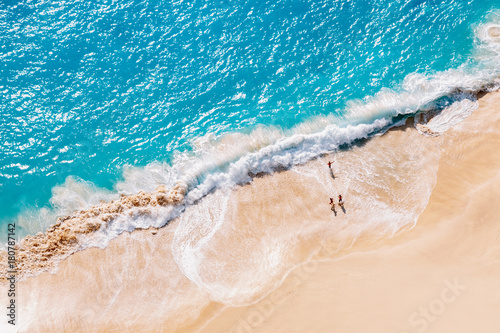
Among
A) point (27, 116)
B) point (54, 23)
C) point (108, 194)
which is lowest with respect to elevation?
point (108, 194)

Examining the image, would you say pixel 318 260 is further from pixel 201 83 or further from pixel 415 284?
pixel 201 83

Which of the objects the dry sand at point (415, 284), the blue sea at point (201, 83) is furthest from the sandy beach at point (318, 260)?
the blue sea at point (201, 83)

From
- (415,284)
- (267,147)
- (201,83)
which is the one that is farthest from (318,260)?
(201,83)

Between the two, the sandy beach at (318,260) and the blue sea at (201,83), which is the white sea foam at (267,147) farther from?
the sandy beach at (318,260)

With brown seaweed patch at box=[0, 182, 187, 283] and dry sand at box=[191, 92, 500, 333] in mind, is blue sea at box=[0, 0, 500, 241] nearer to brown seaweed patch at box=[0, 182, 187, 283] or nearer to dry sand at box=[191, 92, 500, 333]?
brown seaweed patch at box=[0, 182, 187, 283]

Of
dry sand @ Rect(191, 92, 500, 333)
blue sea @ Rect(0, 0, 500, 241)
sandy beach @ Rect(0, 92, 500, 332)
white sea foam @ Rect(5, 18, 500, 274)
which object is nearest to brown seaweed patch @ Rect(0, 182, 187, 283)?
white sea foam @ Rect(5, 18, 500, 274)

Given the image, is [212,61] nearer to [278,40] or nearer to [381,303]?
[278,40]

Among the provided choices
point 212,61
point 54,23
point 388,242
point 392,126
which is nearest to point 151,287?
point 388,242
